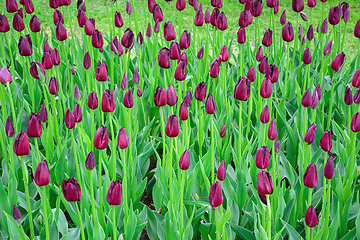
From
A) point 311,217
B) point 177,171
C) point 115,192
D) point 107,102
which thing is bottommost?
point 177,171

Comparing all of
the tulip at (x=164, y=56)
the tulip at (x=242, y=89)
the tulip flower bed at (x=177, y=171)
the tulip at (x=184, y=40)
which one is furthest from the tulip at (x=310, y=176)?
the tulip at (x=184, y=40)

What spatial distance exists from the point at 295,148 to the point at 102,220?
1329mm

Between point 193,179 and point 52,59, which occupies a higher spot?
point 52,59

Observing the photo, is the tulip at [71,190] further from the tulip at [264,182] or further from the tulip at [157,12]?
the tulip at [157,12]

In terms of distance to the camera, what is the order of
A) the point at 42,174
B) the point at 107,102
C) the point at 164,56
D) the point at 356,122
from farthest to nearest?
the point at 164,56, the point at 107,102, the point at 356,122, the point at 42,174

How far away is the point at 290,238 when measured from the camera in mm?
1758

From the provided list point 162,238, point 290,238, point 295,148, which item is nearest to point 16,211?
point 162,238

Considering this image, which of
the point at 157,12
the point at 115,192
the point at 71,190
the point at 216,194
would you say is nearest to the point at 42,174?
the point at 71,190

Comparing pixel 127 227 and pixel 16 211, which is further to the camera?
pixel 127 227

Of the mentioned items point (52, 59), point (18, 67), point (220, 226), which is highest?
point (52, 59)

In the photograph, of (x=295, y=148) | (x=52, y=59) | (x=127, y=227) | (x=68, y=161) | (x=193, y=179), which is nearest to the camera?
(x=127, y=227)

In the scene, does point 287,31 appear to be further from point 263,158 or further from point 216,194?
point 216,194

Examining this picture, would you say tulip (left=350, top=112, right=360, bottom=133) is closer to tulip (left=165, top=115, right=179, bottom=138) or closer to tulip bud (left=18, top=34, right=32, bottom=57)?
tulip (left=165, top=115, right=179, bottom=138)

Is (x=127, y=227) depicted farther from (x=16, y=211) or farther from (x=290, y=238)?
(x=290, y=238)
